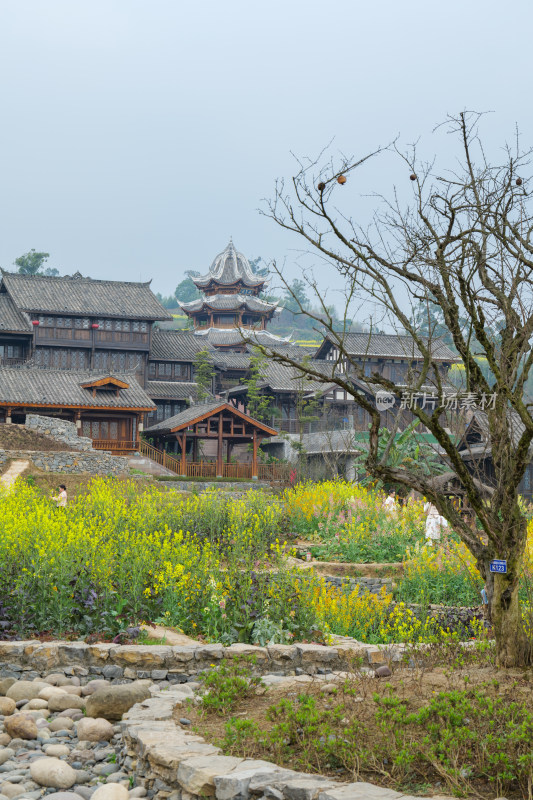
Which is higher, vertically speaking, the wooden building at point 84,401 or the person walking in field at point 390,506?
the wooden building at point 84,401

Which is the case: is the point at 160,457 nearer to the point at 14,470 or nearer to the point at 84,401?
the point at 84,401

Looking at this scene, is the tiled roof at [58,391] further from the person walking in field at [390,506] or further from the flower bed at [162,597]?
the flower bed at [162,597]

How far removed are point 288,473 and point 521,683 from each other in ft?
97.0

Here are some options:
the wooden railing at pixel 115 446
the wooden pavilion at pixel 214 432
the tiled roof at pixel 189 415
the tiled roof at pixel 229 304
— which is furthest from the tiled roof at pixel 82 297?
the tiled roof at pixel 229 304

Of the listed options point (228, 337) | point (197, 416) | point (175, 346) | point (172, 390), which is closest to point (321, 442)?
point (197, 416)

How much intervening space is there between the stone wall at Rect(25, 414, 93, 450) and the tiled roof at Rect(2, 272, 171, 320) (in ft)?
38.9

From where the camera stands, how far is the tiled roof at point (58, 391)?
34.0m

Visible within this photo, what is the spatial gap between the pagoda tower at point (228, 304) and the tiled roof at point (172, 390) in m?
13.6

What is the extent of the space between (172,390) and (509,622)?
3854 centimetres

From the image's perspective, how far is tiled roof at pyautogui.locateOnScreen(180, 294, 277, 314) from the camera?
197ft

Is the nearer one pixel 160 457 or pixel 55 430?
pixel 55 430

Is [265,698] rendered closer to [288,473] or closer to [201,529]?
[201,529]

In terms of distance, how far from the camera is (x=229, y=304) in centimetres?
6125

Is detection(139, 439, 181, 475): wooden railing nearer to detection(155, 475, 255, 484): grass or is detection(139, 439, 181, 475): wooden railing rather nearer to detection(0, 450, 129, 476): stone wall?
detection(155, 475, 255, 484): grass
